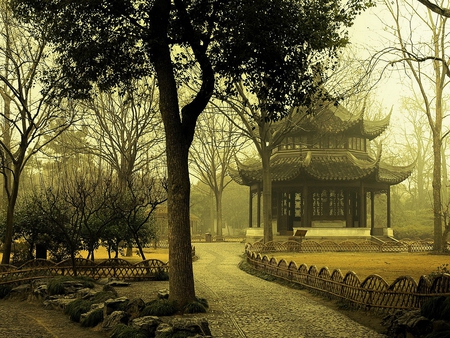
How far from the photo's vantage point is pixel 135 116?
30938 millimetres

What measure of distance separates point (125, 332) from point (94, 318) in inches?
91.9

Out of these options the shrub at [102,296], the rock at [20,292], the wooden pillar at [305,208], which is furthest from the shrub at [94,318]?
the wooden pillar at [305,208]

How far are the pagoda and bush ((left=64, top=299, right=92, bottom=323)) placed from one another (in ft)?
83.6

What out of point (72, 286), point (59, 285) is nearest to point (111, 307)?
point (59, 285)

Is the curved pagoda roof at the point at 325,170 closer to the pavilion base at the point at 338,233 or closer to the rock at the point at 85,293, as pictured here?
the pavilion base at the point at 338,233

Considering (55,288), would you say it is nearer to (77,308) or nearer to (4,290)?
(4,290)

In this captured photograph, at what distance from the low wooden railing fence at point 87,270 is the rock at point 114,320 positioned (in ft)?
24.6

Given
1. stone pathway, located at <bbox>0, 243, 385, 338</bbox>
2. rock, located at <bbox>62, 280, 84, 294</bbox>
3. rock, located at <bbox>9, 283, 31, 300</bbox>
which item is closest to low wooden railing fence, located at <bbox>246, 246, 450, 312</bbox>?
stone pathway, located at <bbox>0, 243, 385, 338</bbox>

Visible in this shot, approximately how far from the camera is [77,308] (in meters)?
13.3

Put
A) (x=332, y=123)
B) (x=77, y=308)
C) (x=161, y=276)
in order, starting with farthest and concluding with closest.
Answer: (x=332, y=123), (x=161, y=276), (x=77, y=308)

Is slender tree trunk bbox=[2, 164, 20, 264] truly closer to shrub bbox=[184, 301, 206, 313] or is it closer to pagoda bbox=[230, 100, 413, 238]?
shrub bbox=[184, 301, 206, 313]

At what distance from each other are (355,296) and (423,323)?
4048mm

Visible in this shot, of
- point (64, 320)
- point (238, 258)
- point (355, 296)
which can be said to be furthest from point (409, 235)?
point (64, 320)

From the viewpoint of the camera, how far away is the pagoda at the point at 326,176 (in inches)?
1503
